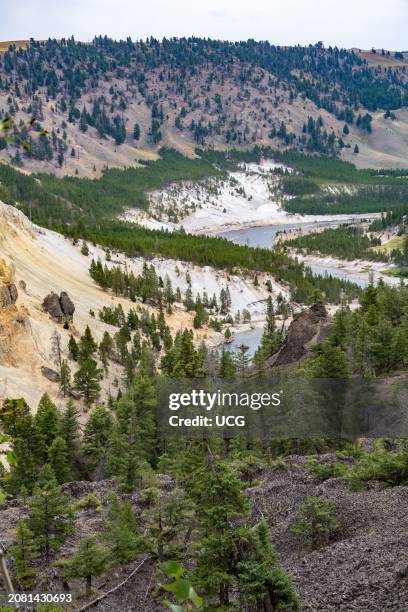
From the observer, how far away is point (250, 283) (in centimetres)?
13675

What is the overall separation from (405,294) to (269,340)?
719 inches

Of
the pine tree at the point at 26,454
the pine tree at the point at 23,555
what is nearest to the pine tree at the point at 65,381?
the pine tree at the point at 26,454

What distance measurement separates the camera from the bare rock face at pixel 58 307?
7956 centimetres

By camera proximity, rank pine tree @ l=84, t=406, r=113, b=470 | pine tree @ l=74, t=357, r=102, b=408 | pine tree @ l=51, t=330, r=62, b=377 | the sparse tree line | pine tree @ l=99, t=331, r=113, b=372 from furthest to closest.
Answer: pine tree @ l=99, t=331, r=113, b=372 → pine tree @ l=51, t=330, r=62, b=377 → pine tree @ l=74, t=357, r=102, b=408 → pine tree @ l=84, t=406, r=113, b=470 → the sparse tree line

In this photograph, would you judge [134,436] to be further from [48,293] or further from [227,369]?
[48,293]

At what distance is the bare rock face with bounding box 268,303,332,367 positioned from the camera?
6294 cm

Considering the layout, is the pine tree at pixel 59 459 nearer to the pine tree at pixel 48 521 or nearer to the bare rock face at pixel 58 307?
the pine tree at pixel 48 521

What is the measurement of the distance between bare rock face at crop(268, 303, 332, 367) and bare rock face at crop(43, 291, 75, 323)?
28.7 meters

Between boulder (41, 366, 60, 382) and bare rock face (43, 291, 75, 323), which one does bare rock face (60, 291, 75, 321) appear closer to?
bare rock face (43, 291, 75, 323)

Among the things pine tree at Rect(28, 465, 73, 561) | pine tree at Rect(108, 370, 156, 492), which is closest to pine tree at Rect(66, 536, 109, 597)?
pine tree at Rect(28, 465, 73, 561)

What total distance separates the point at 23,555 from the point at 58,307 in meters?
59.3

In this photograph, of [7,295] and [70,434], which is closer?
[70,434]

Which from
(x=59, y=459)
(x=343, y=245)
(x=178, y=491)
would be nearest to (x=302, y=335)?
(x=59, y=459)

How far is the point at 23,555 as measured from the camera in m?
22.9
